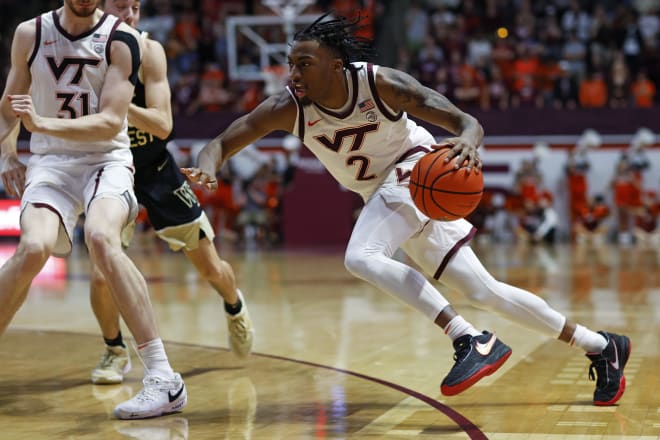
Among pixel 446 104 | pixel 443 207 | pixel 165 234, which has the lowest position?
pixel 165 234

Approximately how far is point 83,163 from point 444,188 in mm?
1705

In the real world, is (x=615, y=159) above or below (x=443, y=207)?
below

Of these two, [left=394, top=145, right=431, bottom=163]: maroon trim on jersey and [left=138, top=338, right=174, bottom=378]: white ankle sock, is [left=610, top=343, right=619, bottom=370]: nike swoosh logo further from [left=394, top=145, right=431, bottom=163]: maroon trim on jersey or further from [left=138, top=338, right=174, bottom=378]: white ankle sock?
[left=138, top=338, right=174, bottom=378]: white ankle sock

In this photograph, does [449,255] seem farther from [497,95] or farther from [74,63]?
[497,95]

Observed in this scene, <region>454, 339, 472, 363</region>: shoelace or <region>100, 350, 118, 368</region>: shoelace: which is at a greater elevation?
<region>454, 339, 472, 363</region>: shoelace

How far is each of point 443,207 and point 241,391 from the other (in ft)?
5.06

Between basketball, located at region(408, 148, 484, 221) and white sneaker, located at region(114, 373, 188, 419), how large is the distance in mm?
1367

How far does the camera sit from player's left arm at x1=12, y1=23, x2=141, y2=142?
15.6 ft

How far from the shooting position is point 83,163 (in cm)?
506

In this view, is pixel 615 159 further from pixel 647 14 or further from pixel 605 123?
pixel 647 14

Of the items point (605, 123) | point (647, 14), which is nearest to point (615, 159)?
point (605, 123)

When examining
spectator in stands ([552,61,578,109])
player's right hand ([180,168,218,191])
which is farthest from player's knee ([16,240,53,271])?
spectator in stands ([552,61,578,109])

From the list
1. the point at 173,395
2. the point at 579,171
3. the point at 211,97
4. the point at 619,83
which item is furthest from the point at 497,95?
the point at 173,395

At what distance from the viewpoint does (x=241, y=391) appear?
5.48 meters
